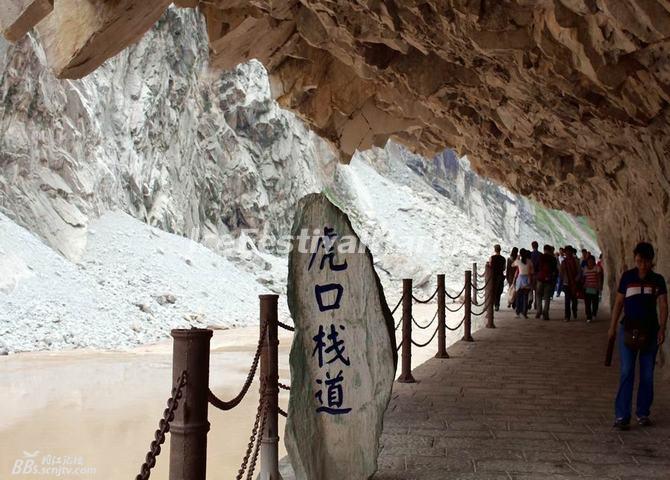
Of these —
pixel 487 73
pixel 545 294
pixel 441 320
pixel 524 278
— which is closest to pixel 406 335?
pixel 441 320

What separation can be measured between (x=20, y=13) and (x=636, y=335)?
5147 mm

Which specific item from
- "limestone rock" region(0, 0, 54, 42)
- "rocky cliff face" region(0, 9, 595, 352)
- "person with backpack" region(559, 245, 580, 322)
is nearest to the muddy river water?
"rocky cliff face" region(0, 9, 595, 352)

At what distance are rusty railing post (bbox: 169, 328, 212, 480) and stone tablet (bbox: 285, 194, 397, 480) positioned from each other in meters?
1.22

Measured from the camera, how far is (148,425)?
8.96 m

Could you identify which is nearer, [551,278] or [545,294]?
[551,278]

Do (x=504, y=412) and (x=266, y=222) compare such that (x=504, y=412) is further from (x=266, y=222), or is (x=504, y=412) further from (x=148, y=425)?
(x=266, y=222)

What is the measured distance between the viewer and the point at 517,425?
5.18 metres

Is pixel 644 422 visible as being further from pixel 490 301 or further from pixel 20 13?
pixel 490 301

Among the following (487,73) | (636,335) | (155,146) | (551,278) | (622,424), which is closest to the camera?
(636,335)

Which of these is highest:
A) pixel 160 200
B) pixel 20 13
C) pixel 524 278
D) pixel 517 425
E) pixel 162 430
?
pixel 160 200

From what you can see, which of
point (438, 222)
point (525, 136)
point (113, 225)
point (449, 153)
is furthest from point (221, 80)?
point (525, 136)

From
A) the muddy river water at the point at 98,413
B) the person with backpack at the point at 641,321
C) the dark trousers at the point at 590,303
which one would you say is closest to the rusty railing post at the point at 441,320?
the muddy river water at the point at 98,413

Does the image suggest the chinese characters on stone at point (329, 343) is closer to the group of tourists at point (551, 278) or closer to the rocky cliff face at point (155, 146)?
the group of tourists at point (551, 278)

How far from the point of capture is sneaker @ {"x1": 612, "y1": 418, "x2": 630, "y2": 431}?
16.5 ft
